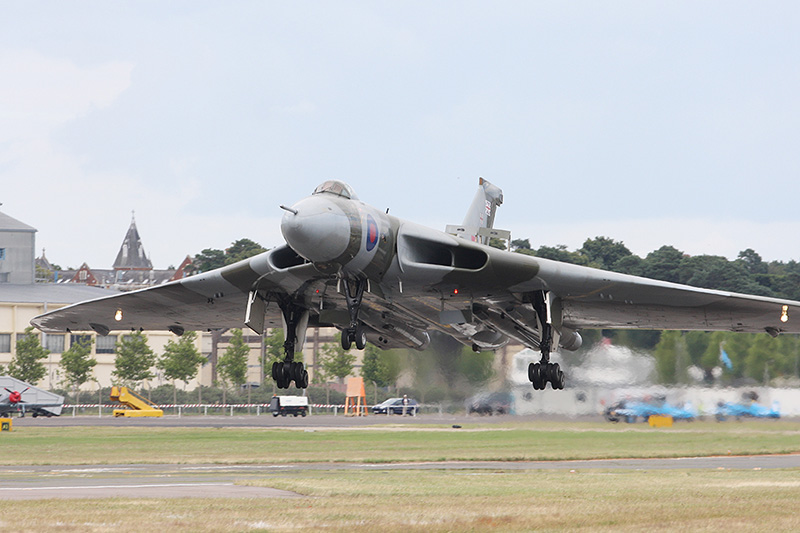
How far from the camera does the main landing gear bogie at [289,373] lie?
66.5 feet

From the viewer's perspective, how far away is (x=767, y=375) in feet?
112

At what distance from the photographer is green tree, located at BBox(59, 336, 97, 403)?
72375mm

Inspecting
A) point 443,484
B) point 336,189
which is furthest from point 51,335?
point 336,189

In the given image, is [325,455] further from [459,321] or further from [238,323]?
[459,321]

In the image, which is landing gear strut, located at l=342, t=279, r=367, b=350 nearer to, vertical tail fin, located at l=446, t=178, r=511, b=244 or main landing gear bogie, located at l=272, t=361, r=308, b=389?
main landing gear bogie, located at l=272, t=361, r=308, b=389

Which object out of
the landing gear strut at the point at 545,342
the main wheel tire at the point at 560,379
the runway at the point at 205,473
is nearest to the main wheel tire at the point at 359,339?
the landing gear strut at the point at 545,342

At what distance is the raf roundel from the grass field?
487 centimetres

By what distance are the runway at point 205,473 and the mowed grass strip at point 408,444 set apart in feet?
4.72

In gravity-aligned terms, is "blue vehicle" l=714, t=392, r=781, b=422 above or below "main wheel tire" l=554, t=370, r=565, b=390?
below

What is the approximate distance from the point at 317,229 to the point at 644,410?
24010 millimetres

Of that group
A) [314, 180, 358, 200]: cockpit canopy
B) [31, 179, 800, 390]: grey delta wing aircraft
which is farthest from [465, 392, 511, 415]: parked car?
[314, 180, 358, 200]: cockpit canopy

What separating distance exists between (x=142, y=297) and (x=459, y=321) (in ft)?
23.5

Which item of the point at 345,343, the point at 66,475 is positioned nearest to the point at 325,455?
the point at 66,475

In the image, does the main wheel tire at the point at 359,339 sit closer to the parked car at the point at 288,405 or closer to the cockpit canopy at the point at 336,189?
the cockpit canopy at the point at 336,189
